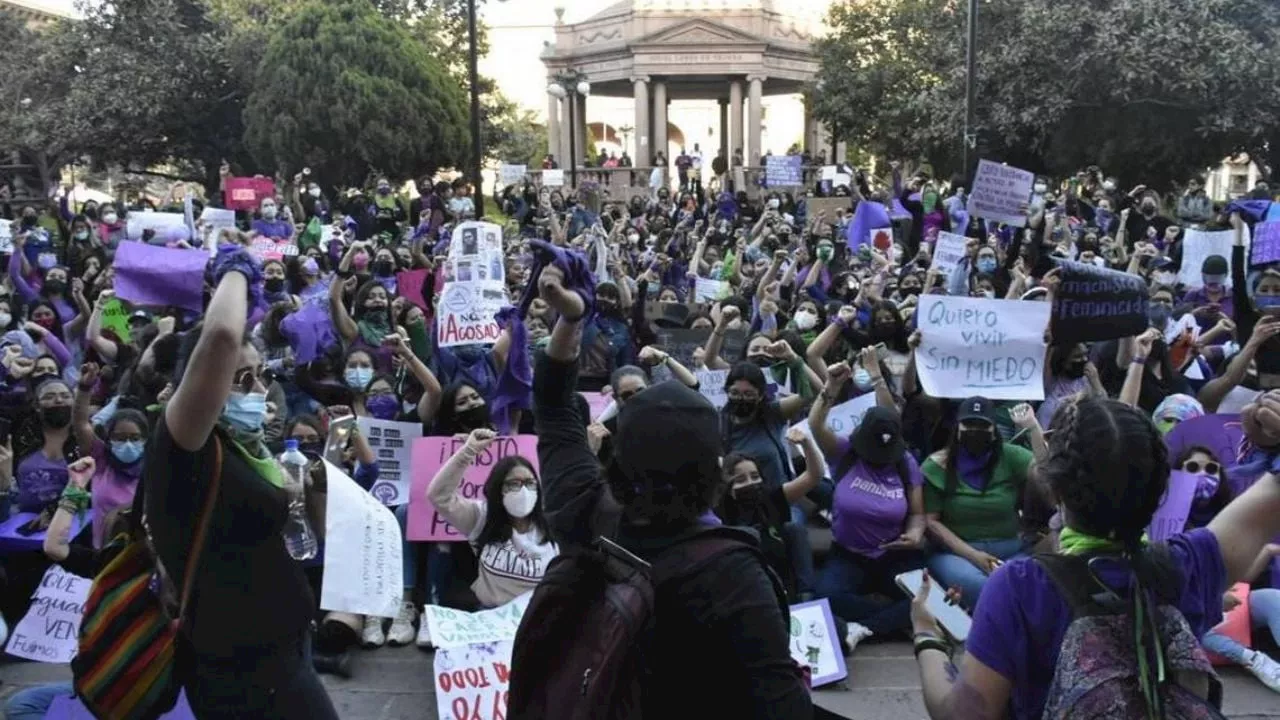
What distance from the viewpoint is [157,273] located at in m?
5.41

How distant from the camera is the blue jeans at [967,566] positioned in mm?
5605

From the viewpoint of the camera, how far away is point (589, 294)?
8.43ft

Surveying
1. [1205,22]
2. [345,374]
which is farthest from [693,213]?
[345,374]

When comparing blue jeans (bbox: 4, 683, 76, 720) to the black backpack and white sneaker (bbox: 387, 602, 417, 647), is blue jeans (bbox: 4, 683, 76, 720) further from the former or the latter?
the black backpack

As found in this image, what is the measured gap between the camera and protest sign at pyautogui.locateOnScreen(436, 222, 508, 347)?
725cm

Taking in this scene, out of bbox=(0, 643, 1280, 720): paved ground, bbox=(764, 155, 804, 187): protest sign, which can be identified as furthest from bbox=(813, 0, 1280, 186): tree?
bbox=(0, 643, 1280, 720): paved ground

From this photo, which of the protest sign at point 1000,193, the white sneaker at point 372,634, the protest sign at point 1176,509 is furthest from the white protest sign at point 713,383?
the protest sign at point 1000,193

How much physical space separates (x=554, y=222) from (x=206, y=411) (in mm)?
11057

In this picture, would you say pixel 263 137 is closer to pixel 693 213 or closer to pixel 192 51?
pixel 192 51

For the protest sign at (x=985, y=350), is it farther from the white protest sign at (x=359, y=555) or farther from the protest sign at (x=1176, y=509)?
the white protest sign at (x=359, y=555)

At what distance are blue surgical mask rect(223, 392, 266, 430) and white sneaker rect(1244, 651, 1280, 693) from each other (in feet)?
14.4

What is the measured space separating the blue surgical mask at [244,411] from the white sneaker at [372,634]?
3148mm

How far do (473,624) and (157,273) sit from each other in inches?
86.3

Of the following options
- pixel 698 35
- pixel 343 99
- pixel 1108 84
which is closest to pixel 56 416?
pixel 1108 84
